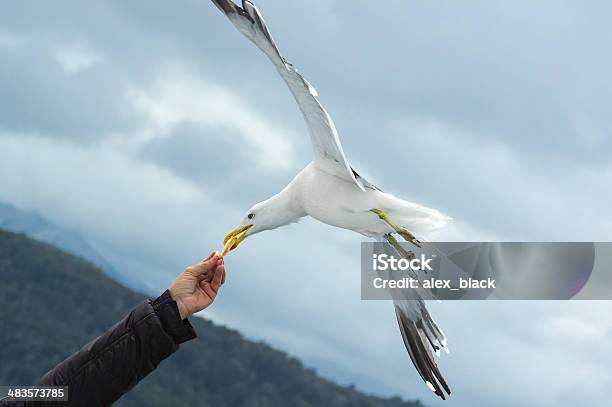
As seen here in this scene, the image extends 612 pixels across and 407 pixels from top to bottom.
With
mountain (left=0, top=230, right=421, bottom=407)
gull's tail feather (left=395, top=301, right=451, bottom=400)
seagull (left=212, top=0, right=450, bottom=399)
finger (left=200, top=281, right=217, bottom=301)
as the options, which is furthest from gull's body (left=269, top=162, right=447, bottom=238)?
mountain (left=0, top=230, right=421, bottom=407)

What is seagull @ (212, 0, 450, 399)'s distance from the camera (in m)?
5.18

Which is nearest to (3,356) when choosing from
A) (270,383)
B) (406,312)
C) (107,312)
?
(107,312)

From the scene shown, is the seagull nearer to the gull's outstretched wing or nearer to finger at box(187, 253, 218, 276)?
the gull's outstretched wing

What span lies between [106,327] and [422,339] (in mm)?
57539

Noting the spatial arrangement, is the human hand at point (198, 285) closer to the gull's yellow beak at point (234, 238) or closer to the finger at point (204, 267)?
the finger at point (204, 267)

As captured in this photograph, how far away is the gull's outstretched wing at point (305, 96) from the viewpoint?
5.06m

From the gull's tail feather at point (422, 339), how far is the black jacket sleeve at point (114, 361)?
3187 millimetres

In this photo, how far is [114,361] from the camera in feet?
10.3

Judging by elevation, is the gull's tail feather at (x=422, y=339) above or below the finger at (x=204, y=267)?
above

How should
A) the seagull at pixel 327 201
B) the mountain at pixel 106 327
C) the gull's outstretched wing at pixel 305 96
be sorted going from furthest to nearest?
the mountain at pixel 106 327
the seagull at pixel 327 201
the gull's outstretched wing at pixel 305 96

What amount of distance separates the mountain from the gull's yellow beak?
167 feet

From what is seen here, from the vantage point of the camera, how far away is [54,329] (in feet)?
196

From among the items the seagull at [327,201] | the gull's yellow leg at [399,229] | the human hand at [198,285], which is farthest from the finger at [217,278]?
the gull's yellow leg at [399,229]

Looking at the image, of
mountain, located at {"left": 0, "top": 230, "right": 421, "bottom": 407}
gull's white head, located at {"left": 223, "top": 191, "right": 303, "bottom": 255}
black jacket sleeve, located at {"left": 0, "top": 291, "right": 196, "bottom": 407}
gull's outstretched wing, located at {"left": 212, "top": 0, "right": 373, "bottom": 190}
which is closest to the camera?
black jacket sleeve, located at {"left": 0, "top": 291, "right": 196, "bottom": 407}
